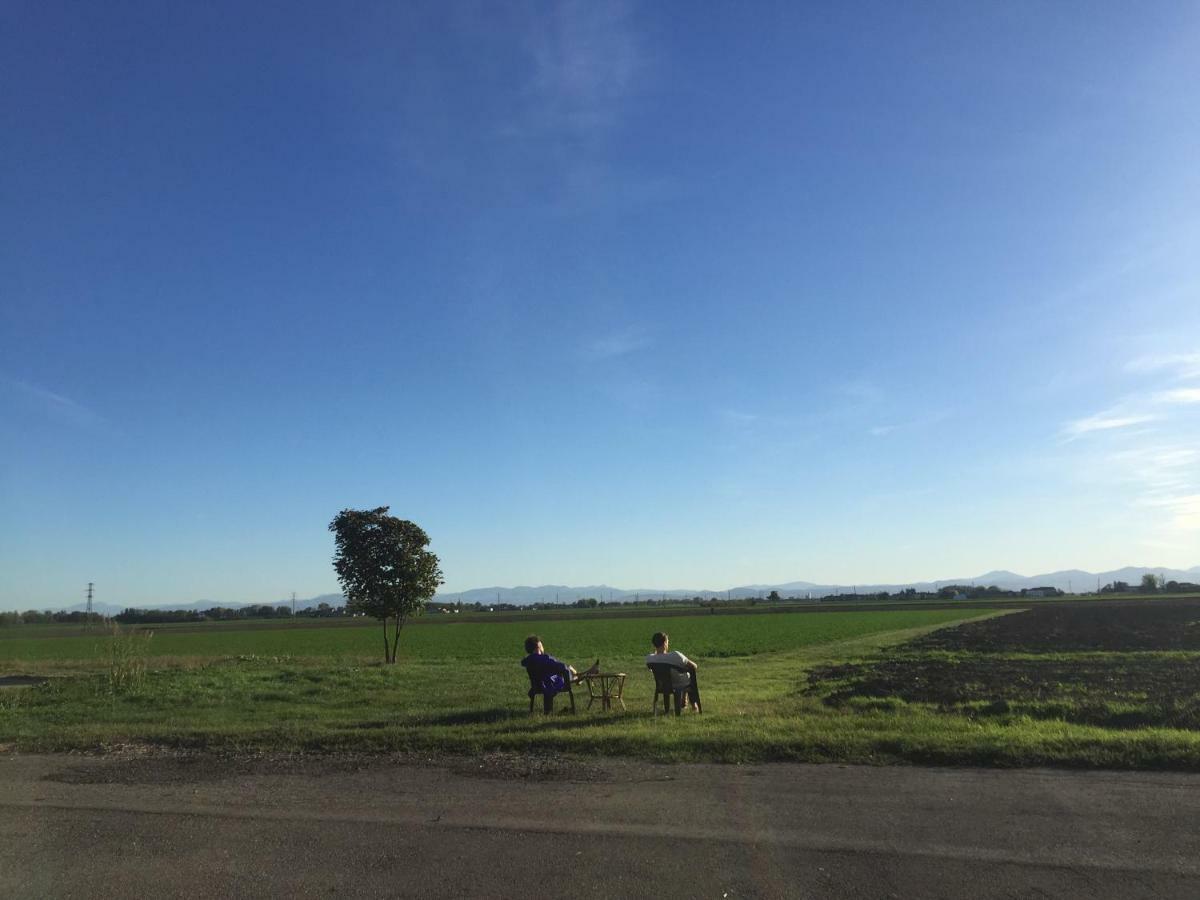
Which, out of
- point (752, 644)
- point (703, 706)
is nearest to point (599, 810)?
point (703, 706)

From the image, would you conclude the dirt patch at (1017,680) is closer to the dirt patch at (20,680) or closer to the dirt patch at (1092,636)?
the dirt patch at (1092,636)

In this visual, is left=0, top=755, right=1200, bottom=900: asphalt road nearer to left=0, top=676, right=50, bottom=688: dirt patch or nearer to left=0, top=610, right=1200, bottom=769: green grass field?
left=0, top=610, right=1200, bottom=769: green grass field

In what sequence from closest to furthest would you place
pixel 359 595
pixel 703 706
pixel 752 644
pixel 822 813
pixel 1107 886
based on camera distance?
pixel 1107 886 → pixel 822 813 → pixel 703 706 → pixel 359 595 → pixel 752 644

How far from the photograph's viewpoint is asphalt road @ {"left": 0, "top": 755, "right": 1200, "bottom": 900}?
5.48 meters

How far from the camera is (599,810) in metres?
7.12

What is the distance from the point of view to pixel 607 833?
6.44 m

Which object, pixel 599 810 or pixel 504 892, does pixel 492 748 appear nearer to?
pixel 599 810

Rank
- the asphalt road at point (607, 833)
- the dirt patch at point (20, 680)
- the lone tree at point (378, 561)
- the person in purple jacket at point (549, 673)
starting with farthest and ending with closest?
the lone tree at point (378, 561) → the dirt patch at point (20, 680) → the person in purple jacket at point (549, 673) → the asphalt road at point (607, 833)

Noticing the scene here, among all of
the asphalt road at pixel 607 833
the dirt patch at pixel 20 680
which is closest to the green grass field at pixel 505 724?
the asphalt road at pixel 607 833

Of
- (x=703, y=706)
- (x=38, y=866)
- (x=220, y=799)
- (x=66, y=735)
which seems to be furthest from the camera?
(x=703, y=706)

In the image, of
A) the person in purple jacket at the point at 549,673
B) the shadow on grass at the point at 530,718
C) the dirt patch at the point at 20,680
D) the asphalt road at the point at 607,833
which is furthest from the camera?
the dirt patch at the point at 20,680


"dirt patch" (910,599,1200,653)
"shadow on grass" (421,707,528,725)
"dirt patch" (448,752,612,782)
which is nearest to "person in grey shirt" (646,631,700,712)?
"shadow on grass" (421,707,528,725)

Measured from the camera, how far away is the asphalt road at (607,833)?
548cm

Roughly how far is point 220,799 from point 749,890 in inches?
202
